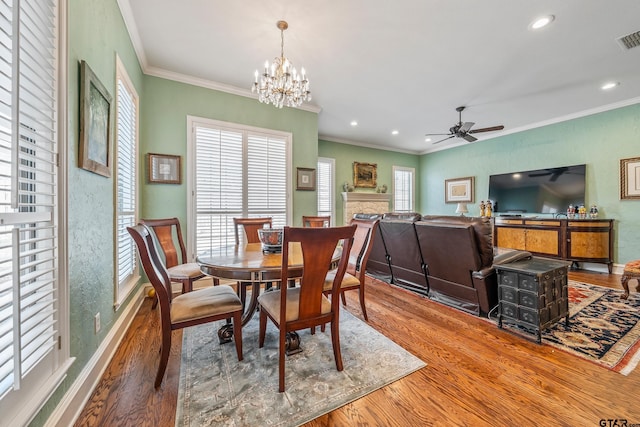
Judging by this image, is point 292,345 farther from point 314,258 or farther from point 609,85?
point 609,85

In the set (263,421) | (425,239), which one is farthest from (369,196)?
(263,421)

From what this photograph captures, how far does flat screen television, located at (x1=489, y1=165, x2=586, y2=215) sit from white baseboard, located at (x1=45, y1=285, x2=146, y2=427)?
687cm

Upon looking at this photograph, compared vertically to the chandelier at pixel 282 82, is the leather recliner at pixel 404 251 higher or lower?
lower

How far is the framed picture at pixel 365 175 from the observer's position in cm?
666

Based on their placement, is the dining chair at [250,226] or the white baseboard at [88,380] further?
the dining chair at [250,226]

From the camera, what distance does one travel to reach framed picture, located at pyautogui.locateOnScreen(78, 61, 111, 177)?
148 centimetres

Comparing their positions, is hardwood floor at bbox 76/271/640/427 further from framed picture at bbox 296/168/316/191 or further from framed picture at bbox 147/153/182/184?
framed picture at bbox 296/168/316/191

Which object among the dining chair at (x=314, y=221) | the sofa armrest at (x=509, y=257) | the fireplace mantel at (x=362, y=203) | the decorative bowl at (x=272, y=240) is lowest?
the sofa armrest at (x=509, y=257)

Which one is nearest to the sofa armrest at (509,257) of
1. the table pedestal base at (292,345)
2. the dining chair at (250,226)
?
the table pedestal base at (292,345)

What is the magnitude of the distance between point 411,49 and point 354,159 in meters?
3.92

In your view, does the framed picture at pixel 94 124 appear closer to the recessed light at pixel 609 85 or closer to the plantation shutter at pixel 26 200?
the plantation shutter at pixel 26 200

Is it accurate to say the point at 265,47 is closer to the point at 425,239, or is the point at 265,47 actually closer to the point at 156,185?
the point at 156,185

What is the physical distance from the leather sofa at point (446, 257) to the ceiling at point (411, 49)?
1.88 metres

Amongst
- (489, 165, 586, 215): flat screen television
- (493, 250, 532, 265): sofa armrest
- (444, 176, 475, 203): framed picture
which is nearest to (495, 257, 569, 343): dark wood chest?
(493, 250, 532, 265): sofa armrest
